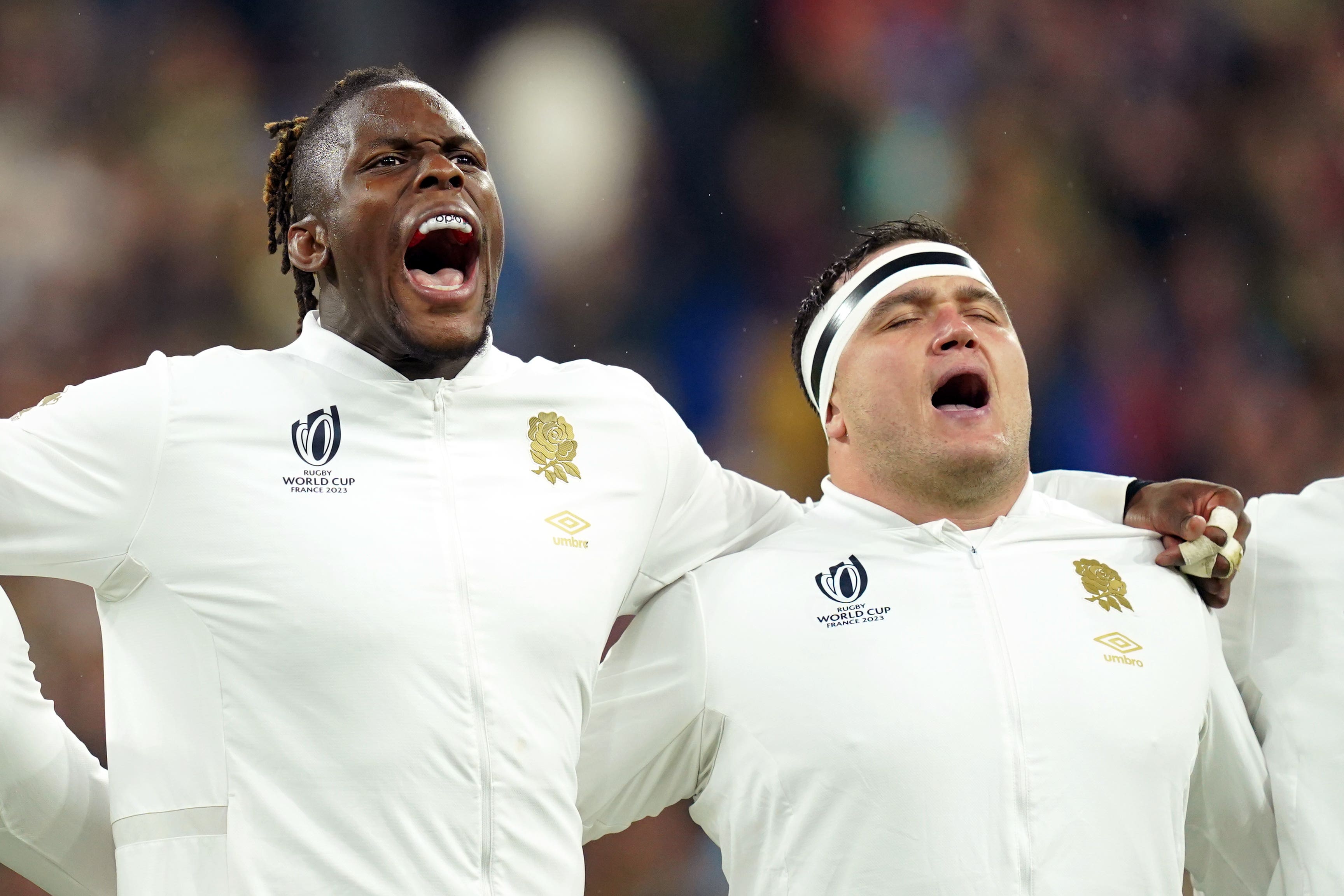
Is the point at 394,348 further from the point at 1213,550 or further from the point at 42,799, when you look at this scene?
the point at 1213,550

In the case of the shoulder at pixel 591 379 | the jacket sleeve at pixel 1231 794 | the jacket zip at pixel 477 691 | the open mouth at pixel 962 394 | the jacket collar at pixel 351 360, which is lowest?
the jacket sleeve at pixel 1231 794

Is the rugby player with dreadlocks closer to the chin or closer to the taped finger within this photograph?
the chin

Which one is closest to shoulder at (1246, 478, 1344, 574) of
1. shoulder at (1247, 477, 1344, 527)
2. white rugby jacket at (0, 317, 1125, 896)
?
shoulder at (1247, 477, 1344, 527)

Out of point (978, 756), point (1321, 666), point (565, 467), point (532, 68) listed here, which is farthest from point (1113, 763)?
point (532, 68)

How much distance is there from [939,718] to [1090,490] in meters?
0.92

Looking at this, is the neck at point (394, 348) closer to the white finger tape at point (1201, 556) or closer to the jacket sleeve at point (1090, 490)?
the jacket sleeve at point (1090, 490)

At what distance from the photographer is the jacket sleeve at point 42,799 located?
2514 millimetres

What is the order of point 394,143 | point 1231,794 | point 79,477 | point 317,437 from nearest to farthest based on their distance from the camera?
point 79,477, point 317,437, point 394,143, point 1231,794

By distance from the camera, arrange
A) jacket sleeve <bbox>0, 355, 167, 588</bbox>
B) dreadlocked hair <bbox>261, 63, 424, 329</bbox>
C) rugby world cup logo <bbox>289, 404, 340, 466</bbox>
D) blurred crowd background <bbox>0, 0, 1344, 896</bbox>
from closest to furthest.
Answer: jacket sleeve <bbox>0, 355, 167, 588</bbox>, rugby world cup logo <bbox>289, 404, 340, 466</bbox>, dreadlocked hair <bbox>261, 63, 424, 329</bbox>, blurred crowd background <bbox>0, 0, 1344, 896</bbox>

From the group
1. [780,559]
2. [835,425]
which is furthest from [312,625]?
[835,425]

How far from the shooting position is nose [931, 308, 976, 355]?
295cm

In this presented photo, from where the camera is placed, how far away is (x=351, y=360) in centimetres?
262

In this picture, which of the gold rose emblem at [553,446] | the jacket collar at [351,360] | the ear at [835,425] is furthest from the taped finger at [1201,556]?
the jacket collar at [351,360]

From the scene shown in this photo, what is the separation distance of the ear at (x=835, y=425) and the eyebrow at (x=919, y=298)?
0.78 feet
